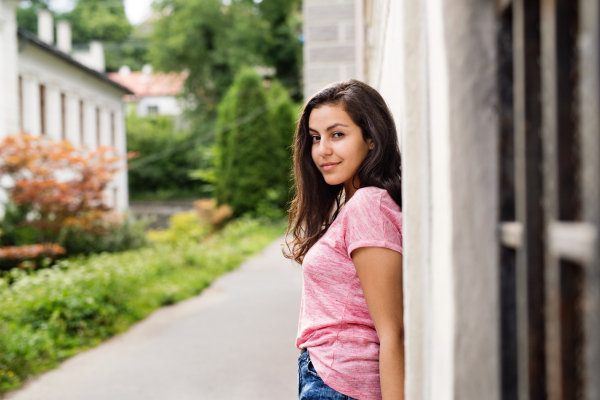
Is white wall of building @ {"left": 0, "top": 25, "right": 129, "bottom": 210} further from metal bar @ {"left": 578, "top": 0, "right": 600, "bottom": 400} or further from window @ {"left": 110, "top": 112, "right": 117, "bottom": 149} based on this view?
metal bar @ {"left": 578, "top": 0, "right": 600, "bottom": 400}

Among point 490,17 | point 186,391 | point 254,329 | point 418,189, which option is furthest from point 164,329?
point 490,17

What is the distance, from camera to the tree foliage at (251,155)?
24156mm

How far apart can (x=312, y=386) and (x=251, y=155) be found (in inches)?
904

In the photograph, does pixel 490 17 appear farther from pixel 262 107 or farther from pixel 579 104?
pixel 262 107

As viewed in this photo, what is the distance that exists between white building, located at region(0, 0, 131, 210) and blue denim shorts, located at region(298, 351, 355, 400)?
1278 cm

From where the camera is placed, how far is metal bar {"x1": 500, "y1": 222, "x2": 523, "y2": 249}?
31.3 inches

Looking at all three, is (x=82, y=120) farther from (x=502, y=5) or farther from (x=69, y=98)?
(x=502, y=5)

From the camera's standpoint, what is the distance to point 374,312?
150 centimetres

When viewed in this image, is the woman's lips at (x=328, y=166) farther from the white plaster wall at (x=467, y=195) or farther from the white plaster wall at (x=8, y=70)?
the white plaster wall at (x=8, y=70)

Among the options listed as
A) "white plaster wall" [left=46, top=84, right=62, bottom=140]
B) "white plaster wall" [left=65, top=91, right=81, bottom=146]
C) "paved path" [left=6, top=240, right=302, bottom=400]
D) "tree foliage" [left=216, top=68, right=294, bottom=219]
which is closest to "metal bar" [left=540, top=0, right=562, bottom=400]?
"paved path" [left=6, top=240, right=302, bottom=400]

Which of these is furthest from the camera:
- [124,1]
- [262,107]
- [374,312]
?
[124,1]

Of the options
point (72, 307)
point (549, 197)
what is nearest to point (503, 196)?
point (549, 197)

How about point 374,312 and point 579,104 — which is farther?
point 374,312

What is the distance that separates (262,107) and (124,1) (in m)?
28.4
